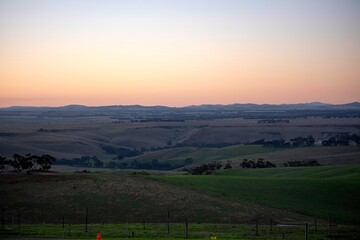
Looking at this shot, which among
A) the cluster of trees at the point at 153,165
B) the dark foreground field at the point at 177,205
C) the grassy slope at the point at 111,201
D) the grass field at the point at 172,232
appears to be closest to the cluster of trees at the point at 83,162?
the cluster of trees at the point at 153,165

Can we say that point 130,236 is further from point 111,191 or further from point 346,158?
point 346,158

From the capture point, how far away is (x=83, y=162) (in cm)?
14762

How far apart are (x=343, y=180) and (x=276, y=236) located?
113ft

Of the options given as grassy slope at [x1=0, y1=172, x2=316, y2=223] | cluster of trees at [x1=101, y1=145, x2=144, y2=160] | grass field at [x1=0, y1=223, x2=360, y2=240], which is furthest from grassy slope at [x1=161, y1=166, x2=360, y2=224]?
cluster of trees at [x1=101, y1=145, x2=144, y2=160]

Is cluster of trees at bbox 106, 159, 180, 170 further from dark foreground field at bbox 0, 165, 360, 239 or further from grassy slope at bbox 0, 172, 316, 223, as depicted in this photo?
grassy slope at bbox 0, 172, 316, 223

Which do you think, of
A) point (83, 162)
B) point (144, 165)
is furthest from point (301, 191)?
point (83, 162)

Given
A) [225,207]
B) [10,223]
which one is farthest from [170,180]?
[10,223]

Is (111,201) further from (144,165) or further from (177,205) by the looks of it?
(144,165)

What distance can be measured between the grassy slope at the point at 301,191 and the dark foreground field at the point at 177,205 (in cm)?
11

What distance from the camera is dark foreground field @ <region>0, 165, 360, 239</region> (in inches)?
1601

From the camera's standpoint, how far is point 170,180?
69.6m

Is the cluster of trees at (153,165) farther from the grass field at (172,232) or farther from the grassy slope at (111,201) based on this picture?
the grass field at (172,232)

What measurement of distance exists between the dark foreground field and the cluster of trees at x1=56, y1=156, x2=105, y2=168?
7294 cm

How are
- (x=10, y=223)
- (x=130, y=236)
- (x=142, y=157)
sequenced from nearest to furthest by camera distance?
(x=130, y=236) < (x=10, y=223) < (x=142, y=157)
